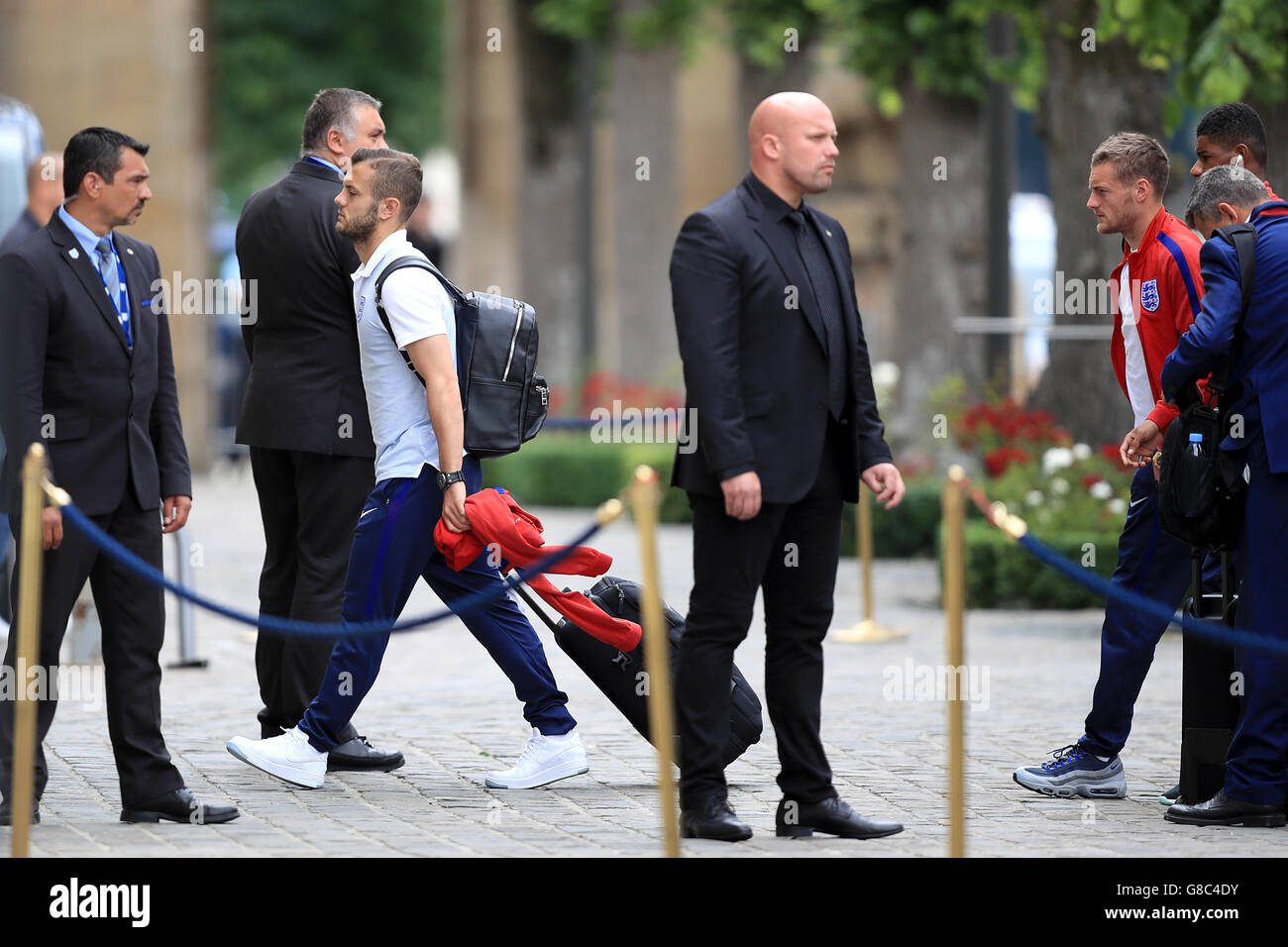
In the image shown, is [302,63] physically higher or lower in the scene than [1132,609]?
higher

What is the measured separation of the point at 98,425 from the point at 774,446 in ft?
6.66

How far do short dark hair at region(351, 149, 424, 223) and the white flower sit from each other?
6.68 meters

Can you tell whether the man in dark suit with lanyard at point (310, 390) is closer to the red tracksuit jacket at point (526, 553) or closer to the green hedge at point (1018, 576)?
the red tracksuit jacket at point (526, 553)

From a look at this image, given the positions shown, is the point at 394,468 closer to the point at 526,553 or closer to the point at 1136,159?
the point at 526,553

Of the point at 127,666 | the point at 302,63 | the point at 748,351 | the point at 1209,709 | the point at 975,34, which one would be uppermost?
the point at 302,63

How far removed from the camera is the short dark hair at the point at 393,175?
6996 mm

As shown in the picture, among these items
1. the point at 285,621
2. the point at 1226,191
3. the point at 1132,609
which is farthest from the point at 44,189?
the point at 1226,191

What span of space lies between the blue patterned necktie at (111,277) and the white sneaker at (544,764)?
1874mm

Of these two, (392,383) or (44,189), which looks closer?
(392,383)

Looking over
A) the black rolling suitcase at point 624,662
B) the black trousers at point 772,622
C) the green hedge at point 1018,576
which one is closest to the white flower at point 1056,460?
the green hedge at point 1018,576

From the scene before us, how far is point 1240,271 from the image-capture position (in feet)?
21.5

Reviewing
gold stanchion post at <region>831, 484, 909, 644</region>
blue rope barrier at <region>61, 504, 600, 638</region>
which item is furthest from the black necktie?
gold stanchion post at <region>831, 484, 909, 644</region>
